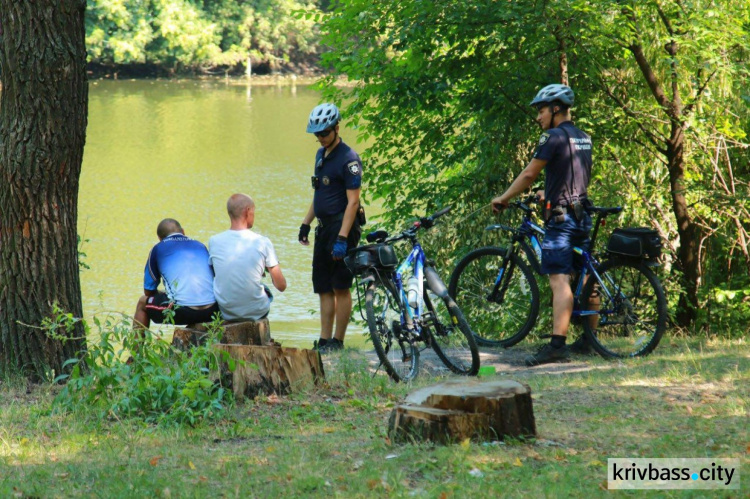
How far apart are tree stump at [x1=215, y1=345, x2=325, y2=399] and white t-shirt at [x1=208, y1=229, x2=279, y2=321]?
775 mm

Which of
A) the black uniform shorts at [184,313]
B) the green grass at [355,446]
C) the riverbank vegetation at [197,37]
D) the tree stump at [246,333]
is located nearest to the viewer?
the green grass at [355,446]

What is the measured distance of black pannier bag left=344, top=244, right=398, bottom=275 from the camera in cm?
608

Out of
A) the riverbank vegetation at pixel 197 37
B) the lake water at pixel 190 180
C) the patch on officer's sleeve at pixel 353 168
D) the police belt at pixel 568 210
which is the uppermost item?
the riverbank vegetation at pixel 197 37

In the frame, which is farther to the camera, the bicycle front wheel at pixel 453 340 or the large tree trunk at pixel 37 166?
the bicycle front wheel at pixel 453 340

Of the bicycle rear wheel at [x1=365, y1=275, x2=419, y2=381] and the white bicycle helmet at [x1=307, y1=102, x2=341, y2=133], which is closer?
the bicycle rear wheel at [x1=365, y1=275, x2=419, y2=381]

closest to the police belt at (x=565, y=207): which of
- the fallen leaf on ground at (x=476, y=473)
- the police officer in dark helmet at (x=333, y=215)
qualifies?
the police officer in dark helmet at (x=333, y=215)

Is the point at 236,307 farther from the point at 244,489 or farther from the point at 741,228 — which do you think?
the point at 741,228

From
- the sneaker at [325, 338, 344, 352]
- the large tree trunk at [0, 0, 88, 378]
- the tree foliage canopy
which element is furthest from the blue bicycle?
the tree foliage canopy

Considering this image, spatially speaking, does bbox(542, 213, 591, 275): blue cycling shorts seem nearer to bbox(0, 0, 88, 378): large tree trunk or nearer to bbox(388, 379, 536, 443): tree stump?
bbox(388, 379, 536, 443): tree stump

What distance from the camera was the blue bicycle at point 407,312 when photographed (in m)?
6.03

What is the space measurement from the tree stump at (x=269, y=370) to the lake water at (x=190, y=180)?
4242 mm

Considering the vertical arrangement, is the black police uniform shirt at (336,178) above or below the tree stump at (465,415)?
above

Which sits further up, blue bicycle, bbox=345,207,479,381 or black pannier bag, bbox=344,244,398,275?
black pannier bag, bbox=344,244,398,275

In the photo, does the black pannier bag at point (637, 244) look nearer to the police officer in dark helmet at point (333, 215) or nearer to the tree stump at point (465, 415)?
the police officer in dark helmet at point (333, 215)
